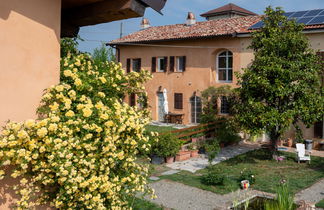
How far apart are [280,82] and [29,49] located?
34.5 ft

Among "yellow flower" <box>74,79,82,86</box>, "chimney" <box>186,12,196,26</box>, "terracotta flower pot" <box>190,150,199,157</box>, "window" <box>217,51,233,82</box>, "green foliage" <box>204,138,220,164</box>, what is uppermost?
"chimney" <box>186,12,196,26</box>

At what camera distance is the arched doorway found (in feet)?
69.5

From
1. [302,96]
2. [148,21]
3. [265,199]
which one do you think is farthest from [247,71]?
[148,21]

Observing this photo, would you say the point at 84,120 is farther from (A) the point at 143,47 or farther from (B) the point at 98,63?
(A) the point at 143,47

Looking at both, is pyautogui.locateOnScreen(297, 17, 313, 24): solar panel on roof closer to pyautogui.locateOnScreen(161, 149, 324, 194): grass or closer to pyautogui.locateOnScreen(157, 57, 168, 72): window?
pyautogui.locateOnScreen(161, 149, 324, 194): grass

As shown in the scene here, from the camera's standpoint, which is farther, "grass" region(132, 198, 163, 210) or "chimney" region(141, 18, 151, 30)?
"chimney" region(141, 18, 151, 30)

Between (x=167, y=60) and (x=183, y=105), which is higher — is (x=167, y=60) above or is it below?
above

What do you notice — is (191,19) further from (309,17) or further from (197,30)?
(309,17)

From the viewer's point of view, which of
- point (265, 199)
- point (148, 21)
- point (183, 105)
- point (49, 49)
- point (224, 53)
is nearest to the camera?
point (49, 49)

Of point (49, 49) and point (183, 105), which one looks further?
point (183, 105)

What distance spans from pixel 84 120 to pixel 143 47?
2068 centimetres

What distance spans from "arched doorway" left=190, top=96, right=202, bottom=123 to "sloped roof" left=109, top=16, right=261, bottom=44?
384 centimetres

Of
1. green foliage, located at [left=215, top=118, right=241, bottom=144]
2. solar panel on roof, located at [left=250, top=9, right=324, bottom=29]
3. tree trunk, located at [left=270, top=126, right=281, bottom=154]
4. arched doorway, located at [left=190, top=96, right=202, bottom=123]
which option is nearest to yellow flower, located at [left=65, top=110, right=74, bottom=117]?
tree trunk, located at [left=270, top=126, right=281, bottom=154]

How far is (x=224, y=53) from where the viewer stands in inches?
790
